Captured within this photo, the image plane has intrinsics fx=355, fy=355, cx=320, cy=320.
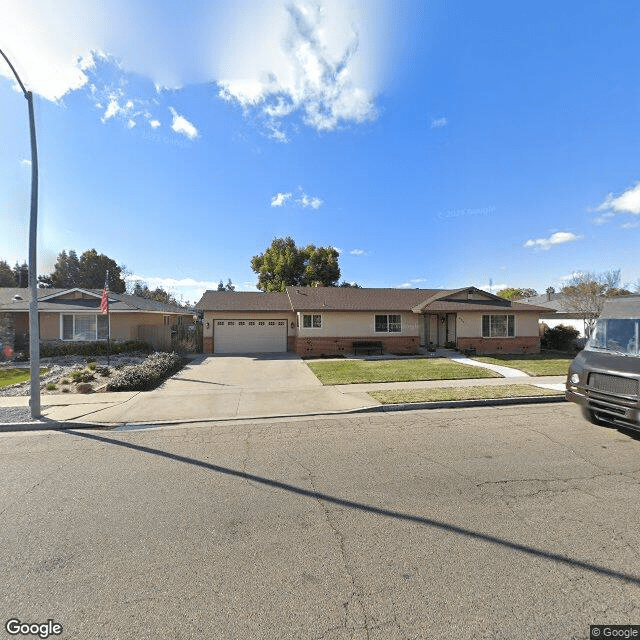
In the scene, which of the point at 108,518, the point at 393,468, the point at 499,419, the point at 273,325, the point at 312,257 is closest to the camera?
the point at 108,518

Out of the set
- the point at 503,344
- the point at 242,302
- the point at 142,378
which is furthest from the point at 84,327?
the point at 503,344

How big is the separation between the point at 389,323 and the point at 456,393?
38.6 feet

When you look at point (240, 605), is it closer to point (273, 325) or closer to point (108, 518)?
point (108, 518)

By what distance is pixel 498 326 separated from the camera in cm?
2089

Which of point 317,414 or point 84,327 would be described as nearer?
point 317,414

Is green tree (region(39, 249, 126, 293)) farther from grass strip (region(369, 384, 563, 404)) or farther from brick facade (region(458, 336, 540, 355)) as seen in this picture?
grass strip (region(369, 384, 563, 404))

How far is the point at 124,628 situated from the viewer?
2348mm

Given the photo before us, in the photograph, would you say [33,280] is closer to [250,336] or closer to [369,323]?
[250,336]

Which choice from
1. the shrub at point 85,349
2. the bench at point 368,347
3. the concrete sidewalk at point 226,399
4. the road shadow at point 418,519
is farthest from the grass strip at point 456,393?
the shrub at point 85,349

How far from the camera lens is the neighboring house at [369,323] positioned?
20531 mm

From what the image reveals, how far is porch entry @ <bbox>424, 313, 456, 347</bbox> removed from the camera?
22.4m

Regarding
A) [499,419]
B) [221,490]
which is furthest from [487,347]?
[221,490]

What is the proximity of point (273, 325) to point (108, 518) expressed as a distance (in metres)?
18.9

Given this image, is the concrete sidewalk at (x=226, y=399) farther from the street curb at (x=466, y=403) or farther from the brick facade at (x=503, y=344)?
the brick facade at (x=503, y=344)
